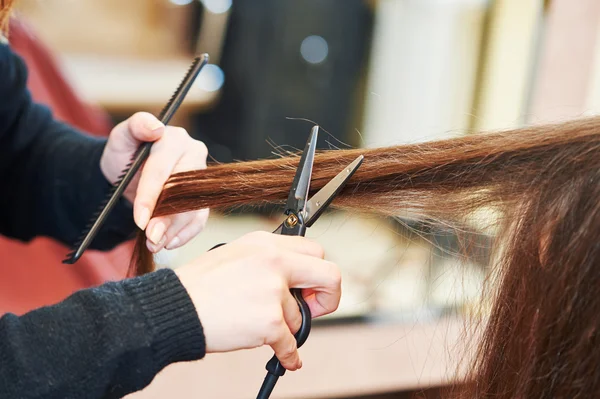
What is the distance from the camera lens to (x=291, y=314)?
56cm

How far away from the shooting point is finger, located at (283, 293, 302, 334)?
553 millimetres

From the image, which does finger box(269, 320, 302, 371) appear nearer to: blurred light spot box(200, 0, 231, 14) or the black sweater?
the black sweater

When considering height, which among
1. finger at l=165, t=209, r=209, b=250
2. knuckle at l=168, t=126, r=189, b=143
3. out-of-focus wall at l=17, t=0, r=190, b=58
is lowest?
finger at l=165, t=209, r=209, b=250

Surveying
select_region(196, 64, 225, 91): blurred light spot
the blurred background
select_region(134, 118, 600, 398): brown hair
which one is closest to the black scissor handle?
select_region(134, 118, 600, 398): brown hair

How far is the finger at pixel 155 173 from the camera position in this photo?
2.17 feet

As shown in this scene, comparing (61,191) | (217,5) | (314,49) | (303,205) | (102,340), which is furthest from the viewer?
(314,49)

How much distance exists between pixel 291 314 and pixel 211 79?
6.30 ft

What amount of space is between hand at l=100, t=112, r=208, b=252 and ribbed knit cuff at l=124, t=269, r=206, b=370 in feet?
0.43

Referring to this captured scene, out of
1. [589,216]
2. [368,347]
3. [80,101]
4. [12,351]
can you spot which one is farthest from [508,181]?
[80,101]

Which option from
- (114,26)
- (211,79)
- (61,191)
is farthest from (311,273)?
(114,26)

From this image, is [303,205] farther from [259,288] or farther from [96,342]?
[96,342]

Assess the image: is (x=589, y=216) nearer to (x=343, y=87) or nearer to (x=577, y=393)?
(x=577, y=393)

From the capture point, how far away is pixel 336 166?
24.9 inches

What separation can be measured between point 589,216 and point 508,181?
0.28 feet
